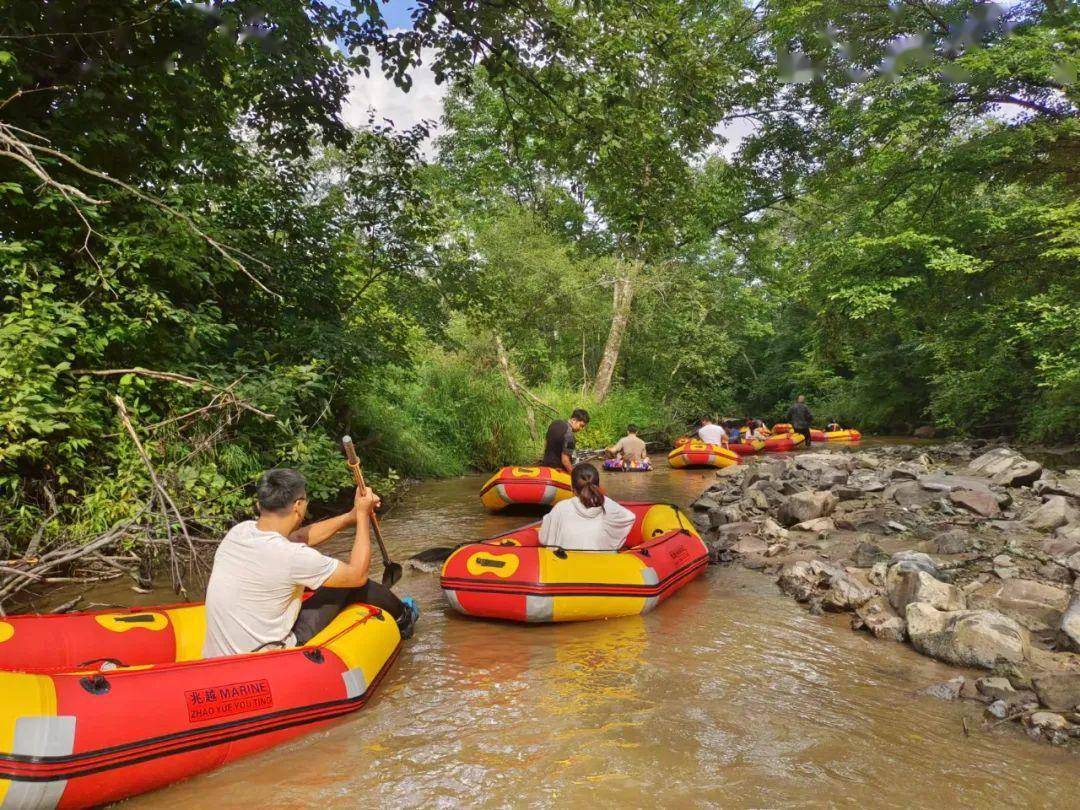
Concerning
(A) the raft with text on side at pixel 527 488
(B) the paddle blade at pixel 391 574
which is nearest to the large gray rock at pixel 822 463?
(A) the raft with text on side at pixel 527 488

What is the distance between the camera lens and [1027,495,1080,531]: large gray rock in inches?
253

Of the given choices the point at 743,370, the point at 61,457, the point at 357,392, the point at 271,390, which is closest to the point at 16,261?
the point at 61,457

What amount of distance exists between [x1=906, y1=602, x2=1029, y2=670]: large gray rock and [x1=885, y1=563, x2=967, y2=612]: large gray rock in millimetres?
184

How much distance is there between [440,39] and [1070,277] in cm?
1230

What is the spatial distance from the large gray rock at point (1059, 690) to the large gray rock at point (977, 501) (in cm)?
425

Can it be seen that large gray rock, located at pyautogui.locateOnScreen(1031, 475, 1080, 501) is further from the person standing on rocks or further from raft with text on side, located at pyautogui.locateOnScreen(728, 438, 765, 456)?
the person standing on rocks

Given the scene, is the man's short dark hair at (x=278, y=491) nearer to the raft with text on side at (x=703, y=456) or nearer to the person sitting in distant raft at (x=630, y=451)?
the person sitting in distant raft at (x=630, y=451)

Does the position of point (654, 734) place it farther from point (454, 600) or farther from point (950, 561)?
point (950, 561)

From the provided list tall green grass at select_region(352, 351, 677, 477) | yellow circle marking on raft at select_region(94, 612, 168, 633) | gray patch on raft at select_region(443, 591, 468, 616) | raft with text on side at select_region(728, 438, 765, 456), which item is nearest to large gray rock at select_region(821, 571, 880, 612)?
gray patch on raft at select_region(443, 591, 468, 616)

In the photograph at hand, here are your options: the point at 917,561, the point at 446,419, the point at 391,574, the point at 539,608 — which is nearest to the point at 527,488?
→ the point at 391,574

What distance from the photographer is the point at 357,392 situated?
9.87 meters

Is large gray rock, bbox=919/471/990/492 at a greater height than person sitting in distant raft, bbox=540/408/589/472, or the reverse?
person sitting in distant raft, bbox=540/408/589/472

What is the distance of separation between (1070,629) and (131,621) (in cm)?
549

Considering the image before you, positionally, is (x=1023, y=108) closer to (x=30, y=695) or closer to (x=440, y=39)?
(x=440, y=39)
